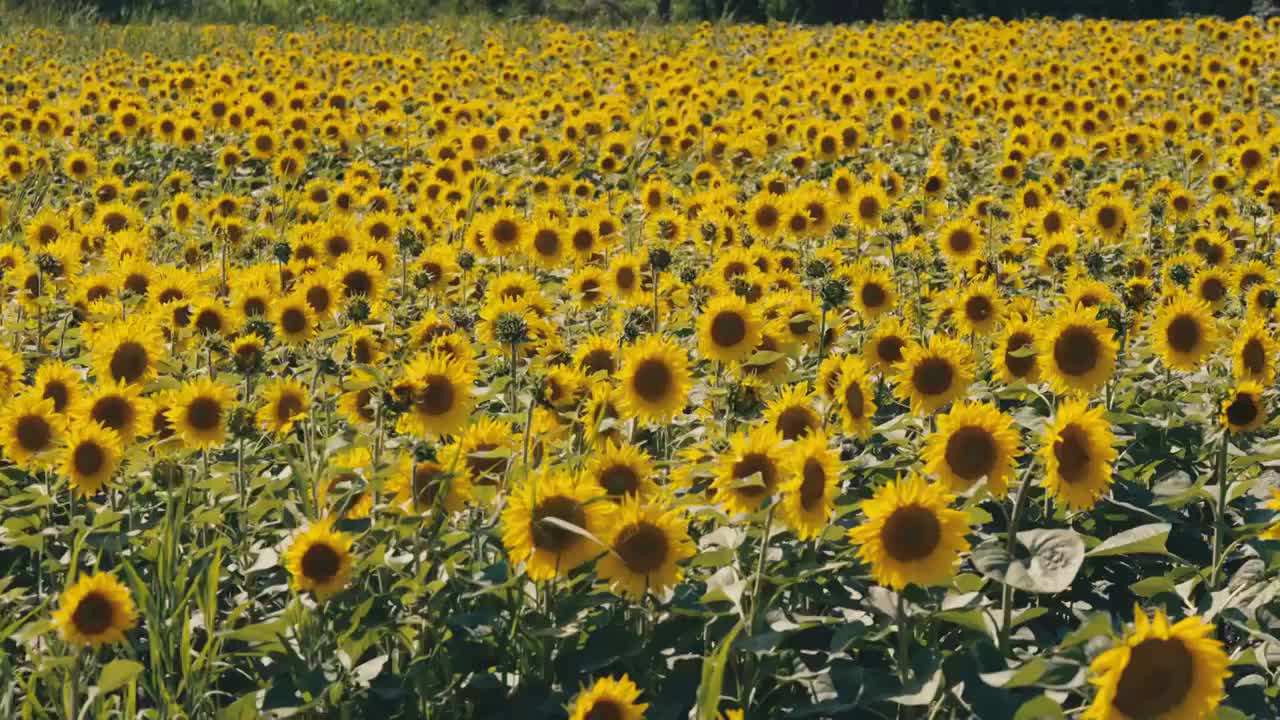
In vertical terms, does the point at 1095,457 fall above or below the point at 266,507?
above

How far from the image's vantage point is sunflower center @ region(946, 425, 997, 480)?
271 cm

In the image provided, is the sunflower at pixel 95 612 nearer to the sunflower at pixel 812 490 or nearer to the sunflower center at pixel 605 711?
the sunflower center at pixel 605 711

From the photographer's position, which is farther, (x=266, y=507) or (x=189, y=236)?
(x=189, y=236)

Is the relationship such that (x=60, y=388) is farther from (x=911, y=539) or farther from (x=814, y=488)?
(x=911, y=539)

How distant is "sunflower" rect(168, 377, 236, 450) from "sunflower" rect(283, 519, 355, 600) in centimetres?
86

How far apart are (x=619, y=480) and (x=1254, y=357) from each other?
1873 millimetres

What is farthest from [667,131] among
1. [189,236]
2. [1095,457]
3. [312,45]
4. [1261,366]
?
[312,45]

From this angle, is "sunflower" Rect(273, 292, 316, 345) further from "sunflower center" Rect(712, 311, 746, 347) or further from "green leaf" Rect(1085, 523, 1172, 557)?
"green leaf" Rect(1085, 523, 1172, 557)

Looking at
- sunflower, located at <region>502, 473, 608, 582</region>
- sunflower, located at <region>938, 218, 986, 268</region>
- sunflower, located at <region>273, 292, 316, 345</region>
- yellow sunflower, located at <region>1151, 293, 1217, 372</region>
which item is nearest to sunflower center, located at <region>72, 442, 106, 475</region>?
sunflower, located at <region>273, 292, 316, 345</region>

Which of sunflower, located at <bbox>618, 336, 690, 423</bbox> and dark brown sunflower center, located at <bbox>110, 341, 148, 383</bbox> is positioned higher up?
sunflower, located at <bbox>618, 336, 690, 423</bbox>

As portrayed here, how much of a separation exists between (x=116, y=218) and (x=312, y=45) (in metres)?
12.4

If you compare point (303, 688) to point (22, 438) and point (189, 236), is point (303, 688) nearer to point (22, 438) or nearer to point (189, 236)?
point (22, 438)

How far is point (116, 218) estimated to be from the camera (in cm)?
655

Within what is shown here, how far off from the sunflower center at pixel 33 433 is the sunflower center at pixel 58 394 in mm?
254
